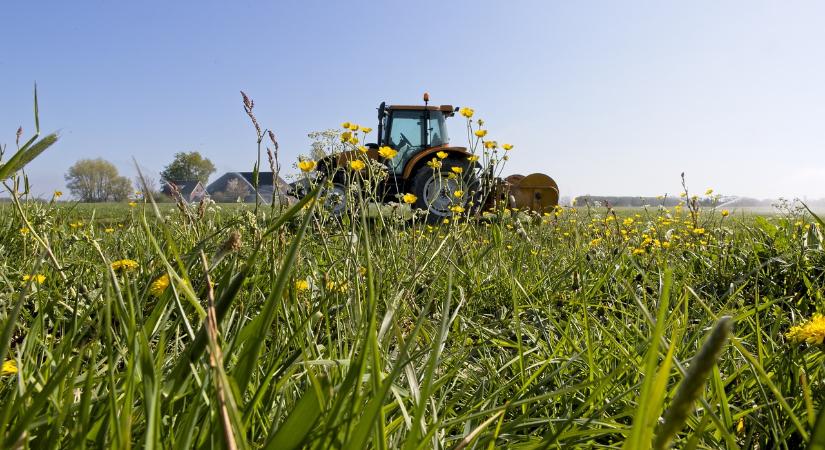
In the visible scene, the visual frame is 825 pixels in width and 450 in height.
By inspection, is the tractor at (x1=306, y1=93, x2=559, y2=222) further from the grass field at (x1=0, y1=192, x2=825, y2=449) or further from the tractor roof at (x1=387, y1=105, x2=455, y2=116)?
the grass field at (x1=0, y1=192, x2=825, y2=449)

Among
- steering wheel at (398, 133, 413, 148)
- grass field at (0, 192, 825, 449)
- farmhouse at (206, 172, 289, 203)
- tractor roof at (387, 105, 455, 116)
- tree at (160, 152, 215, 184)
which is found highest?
tree at (160, 152, 215, 184)

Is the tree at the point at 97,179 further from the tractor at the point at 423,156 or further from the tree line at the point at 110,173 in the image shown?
the tractor at the point at 423,156

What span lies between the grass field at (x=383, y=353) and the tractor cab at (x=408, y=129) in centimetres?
712

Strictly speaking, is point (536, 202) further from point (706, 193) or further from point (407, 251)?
point (407, 251)

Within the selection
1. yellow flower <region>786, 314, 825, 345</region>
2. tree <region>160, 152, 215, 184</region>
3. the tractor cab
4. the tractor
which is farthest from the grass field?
tree <region>160, 152, 215, 184</region>

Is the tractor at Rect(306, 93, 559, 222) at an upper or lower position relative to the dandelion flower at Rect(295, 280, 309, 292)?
upper

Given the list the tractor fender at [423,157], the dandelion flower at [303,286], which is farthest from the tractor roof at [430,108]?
the dandelion flower at [303,286]

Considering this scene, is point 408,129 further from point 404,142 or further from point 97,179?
point 97,179

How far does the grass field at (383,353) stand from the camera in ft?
1.83

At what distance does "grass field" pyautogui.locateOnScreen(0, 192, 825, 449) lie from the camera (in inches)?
22.0

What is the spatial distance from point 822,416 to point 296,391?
0.85 metres

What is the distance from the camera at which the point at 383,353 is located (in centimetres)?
102

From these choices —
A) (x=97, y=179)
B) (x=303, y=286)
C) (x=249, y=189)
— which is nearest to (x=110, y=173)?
(x=97, y=179)

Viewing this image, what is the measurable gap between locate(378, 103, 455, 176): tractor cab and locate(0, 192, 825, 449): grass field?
7.12 meters
